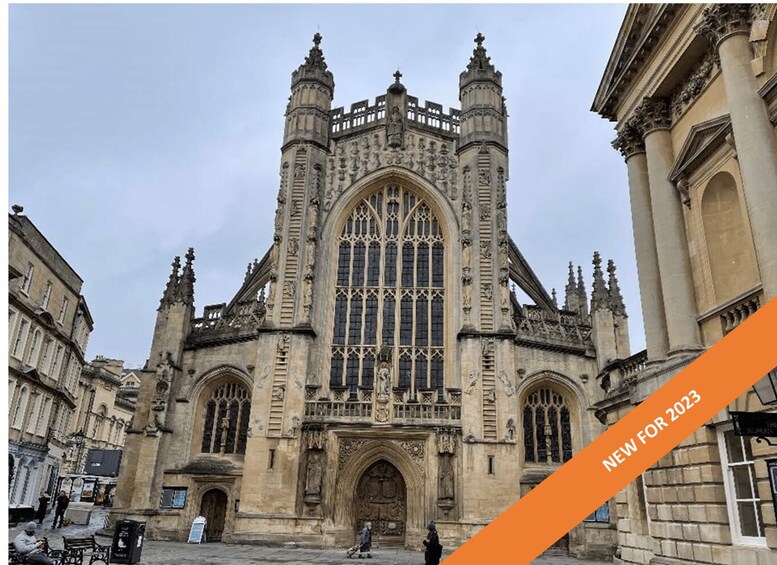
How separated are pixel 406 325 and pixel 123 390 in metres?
55.5

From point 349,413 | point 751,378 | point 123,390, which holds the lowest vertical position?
point 751,378

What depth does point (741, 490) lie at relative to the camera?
31.1 feet

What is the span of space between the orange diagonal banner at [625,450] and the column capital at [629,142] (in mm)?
8289

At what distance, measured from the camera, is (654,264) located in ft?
42.4

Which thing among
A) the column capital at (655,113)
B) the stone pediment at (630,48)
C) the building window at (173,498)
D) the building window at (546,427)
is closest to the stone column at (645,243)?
the column capital at (655,113)

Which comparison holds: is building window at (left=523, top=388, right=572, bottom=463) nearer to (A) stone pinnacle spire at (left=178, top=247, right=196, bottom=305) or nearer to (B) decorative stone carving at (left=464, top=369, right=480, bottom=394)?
(B) decorative stone carving at (left=464, top=369, right=480, bottom=394)

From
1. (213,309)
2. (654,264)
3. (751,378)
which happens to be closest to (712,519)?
(751,378)

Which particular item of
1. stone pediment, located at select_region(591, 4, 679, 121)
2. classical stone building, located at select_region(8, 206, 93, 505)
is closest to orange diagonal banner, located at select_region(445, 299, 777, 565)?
stone pediment, located at select_region(591, 4, 679, 121)

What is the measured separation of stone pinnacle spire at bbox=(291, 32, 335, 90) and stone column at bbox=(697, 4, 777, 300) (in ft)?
71.2

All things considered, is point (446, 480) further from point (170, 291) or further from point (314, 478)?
point (170, 291)

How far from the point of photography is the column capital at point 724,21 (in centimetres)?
1020

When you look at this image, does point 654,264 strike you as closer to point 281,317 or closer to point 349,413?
point 349,413

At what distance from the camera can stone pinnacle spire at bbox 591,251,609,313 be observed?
2609 centimetres

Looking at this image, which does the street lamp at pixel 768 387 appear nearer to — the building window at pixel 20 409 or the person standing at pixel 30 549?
the person standing at pixel 30 549
